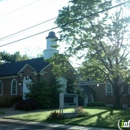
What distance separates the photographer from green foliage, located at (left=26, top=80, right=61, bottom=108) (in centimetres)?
2866

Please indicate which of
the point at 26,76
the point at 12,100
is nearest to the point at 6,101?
the point at 12,100

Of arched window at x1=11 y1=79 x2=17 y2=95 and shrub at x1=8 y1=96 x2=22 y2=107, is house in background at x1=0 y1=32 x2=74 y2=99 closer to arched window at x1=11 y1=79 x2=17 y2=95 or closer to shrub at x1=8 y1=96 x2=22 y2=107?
arched window at x1=11 y1=79 x2=17 y2=95

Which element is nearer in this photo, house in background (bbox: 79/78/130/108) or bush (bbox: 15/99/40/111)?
bush (bbox: 15/99/40/111)

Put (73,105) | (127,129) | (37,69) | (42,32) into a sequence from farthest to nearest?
(37,69), (73,105), (42,32), (127,129)

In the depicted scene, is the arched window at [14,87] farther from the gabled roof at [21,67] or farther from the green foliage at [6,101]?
the green foliage at [6,101]

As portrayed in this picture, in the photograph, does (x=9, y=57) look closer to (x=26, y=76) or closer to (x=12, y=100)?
(x=26, y=76)

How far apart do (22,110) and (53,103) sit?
4.84 m

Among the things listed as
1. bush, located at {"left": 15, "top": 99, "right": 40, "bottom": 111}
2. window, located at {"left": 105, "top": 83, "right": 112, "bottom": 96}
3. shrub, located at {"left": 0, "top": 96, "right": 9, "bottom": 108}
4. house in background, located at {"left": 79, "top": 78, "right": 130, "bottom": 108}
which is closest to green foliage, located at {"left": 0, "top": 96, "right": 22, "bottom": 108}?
shrub, located at {"left": 0, "top": 96, "right": 9, "bottom": 108}

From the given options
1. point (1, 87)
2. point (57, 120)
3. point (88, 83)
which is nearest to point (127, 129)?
point (57, 120)

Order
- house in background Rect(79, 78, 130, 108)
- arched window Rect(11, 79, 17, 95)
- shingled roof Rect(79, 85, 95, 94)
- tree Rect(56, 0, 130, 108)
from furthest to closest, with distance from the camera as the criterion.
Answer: shingled roof Rect(79, 85, 95, 94)
house in background Rect(79, 78, 130, 108)
arched window Rect(11, 79, 17, 95)
tree Rect(56, 0, 130, 108)

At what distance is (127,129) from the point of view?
13.0 meters

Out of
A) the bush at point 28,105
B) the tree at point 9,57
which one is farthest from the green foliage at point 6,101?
the tree at point 9,57

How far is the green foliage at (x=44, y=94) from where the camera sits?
94.0 ft

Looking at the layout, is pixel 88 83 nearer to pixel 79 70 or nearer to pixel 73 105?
pixel 79 70
